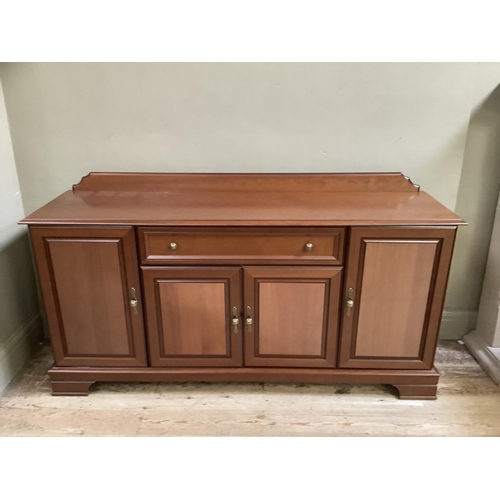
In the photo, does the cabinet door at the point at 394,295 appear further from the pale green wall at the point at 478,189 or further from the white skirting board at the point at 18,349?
the white skirting board at the point at 18,349

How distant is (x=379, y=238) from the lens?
138 centimetres

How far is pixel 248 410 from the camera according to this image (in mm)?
1566

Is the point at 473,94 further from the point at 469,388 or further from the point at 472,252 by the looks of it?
the point at 469,388

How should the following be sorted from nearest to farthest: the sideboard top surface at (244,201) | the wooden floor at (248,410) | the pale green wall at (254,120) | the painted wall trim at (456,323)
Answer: the sideboard top surface at (244,201) < the wooden floor at (248,410) < the pale green wall at (254,120) < the painted wall trim at (456,323)

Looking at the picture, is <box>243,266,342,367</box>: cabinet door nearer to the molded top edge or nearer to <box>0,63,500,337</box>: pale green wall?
Answer: the molded top edge

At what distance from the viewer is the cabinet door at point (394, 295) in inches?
54.3

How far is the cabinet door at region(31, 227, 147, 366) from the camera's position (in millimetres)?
1403

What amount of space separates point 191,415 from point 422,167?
4.46 feet

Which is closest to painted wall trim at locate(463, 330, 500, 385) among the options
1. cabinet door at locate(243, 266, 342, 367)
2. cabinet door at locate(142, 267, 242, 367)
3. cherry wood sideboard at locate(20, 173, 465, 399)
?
cherry wood sideboard at locate(20, 173, 465, 399)

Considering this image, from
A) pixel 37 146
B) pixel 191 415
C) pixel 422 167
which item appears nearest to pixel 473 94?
pixel 422 167

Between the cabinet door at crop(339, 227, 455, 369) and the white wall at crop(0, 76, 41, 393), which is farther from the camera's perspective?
the white wall at crop(0, 76, 41, 393)

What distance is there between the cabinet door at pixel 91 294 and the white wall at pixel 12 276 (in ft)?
0.97

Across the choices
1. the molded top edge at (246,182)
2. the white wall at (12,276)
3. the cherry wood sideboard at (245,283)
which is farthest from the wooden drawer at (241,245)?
the white wall at (12,276)

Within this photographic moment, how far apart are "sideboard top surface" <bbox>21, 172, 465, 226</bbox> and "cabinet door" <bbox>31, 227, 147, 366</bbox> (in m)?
0.07
